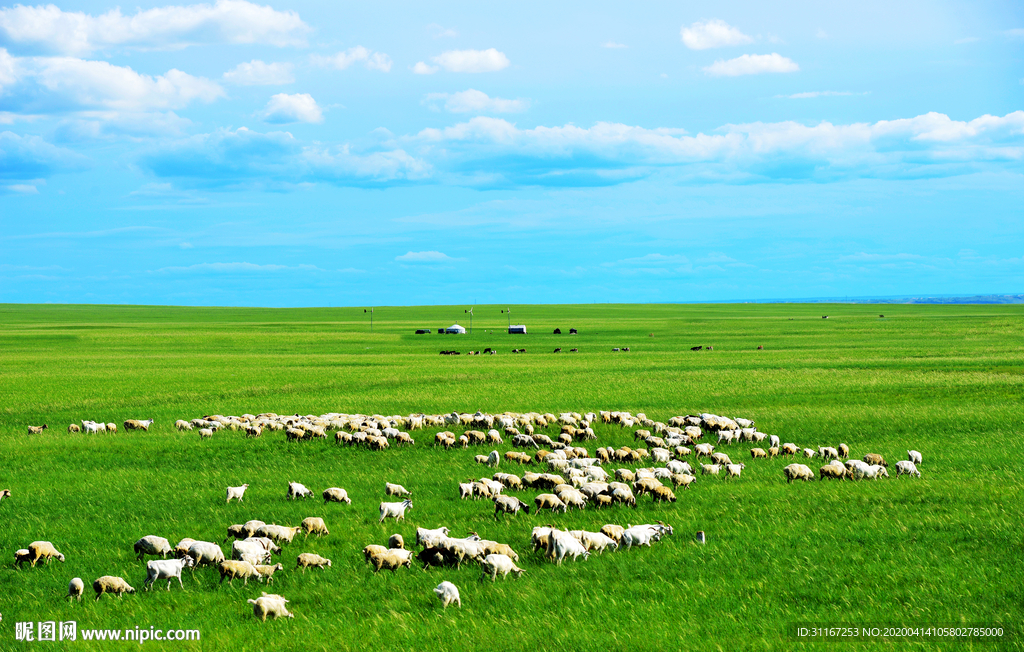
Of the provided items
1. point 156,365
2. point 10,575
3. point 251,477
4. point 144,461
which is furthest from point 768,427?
point 156,365

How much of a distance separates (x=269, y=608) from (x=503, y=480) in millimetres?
8824

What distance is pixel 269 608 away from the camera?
35.5 feet

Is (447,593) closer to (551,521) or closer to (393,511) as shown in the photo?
(551,521)

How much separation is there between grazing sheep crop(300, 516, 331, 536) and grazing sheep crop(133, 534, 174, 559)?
2415 mm

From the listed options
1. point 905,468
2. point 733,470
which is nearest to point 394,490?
point 733,470

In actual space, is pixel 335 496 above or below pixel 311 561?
below

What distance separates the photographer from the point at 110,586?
1175cm

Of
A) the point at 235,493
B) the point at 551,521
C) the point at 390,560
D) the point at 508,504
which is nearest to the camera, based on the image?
the point at 390,560

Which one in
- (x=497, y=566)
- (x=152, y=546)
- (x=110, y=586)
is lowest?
(x=110, y=586)

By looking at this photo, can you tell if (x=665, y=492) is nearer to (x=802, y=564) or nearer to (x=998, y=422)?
(x=802, y=564)

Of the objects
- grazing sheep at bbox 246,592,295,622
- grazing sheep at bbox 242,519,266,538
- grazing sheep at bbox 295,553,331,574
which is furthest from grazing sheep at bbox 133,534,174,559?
grazing sheep at bbox 246,592,295,622

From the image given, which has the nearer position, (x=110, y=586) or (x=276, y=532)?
(x=110, y=586)

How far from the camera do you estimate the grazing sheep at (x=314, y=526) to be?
1473cm

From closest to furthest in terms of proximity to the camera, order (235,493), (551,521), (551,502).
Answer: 1. (551,521)
2. (551,502)
3. (235,493)
